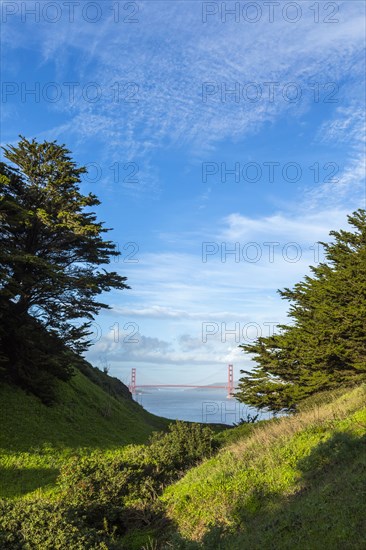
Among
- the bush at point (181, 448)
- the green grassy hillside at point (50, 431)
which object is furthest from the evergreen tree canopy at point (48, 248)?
the bush at point (181, 448)

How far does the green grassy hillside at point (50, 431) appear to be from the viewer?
55.2 feet

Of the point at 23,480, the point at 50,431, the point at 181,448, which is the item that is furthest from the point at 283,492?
the point at 50,431

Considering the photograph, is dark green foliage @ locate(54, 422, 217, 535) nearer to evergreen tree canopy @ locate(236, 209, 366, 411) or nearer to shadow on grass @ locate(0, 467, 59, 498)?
shadow on grass @ locate(0, 467, 59, 498)

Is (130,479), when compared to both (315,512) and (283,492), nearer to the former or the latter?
(283,492)

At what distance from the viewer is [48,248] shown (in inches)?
1061

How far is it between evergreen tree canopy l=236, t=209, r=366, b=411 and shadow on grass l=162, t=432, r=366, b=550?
15.8m

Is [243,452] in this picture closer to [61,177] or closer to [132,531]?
[132,531]

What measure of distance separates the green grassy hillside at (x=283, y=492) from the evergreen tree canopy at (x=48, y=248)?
14421 mm

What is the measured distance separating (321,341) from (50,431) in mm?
15358

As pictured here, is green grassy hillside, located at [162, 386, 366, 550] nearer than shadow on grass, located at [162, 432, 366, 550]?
No

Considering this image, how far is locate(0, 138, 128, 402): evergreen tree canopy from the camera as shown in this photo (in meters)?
24.6

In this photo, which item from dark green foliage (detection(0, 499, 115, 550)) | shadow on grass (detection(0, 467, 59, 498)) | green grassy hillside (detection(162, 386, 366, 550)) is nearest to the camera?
green grassy hillside (detection(162, 386, 366, 550))

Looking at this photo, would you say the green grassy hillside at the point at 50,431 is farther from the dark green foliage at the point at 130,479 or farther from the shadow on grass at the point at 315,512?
the shadow on grass at the point at 315,512

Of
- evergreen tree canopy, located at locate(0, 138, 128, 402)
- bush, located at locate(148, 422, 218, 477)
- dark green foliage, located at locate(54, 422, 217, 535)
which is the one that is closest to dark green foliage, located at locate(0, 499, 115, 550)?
dark green foliage, located at locate(54, 422, 217, 535)
